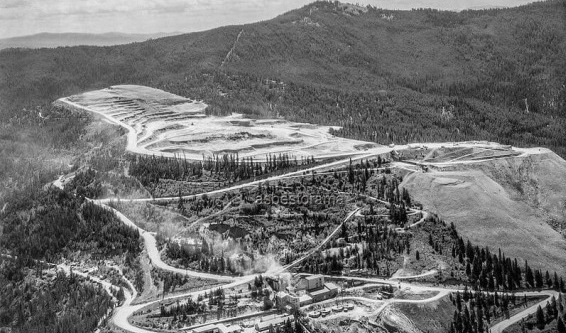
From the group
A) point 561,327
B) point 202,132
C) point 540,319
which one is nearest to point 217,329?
point 540,319

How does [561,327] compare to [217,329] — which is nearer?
[217,329]

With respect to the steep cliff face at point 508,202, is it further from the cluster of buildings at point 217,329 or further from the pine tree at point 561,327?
the cluster of buildings at point 217,329

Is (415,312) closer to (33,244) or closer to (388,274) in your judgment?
(388,274)

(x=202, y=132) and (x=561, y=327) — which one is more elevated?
(x=202, y=132)

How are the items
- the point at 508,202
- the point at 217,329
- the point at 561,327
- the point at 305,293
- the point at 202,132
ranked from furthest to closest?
the point at 202,132, the point at 508,202, the point at 305,293, the point at 561,327, the point at 217,329

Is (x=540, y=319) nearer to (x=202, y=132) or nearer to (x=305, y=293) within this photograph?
(x=305, y=293)
